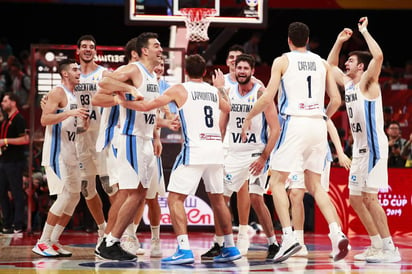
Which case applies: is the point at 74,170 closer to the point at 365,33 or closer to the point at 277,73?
the point at 277,73

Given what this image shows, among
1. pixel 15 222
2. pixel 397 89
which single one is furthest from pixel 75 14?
pixel 15 222

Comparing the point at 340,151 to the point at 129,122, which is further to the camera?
the point at 340,151

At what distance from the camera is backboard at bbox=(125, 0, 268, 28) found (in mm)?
14359

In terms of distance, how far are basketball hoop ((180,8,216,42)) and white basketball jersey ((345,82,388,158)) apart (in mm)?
4737

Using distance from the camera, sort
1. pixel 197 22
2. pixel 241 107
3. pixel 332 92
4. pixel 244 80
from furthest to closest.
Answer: pixel 197 22 < pixel 241 107 < pixel 244 80 < pixel 332 92

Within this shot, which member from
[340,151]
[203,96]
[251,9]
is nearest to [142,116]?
[203,96]

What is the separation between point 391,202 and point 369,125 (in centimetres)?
494

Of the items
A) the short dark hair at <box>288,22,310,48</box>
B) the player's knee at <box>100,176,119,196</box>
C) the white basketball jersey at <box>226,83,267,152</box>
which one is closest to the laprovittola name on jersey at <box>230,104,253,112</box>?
the white basketball jersey at <box>226,83,267,152</box>

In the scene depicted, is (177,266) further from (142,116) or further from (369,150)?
(369,150)

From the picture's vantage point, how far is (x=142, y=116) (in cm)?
939

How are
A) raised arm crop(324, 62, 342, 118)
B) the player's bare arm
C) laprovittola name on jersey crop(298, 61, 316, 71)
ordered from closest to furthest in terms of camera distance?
laprovittola name on jersey crop(298, 61, 316, 71) < raised arm crop(324, 62, 342, 118) < the player's bare arm

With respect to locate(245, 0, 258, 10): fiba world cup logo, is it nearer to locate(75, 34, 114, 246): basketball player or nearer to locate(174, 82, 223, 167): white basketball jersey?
locate(75, 34, 114, 246): basketball player

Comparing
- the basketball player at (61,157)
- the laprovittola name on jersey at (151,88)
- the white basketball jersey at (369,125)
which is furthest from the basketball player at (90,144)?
the white basketball jersey at (369,125)

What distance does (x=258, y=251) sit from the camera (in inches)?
427
